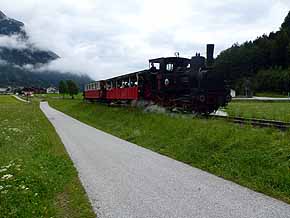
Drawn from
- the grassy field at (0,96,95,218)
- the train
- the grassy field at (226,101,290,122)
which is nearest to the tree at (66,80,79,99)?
the train

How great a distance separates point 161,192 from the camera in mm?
8672

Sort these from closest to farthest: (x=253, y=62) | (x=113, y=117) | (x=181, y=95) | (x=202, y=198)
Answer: (x=202, y=198) → (x=181, y=95) → (x=113, y=117) → (x=253, y=62)

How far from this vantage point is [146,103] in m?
30.7

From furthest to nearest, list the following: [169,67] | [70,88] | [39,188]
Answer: [70,88], [169,67], [39,188]

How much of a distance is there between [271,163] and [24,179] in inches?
247

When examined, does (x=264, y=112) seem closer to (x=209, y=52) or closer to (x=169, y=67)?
(x=209, y=52)

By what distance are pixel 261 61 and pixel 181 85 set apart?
77.2 m

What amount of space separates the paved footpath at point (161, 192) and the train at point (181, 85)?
12548 mm

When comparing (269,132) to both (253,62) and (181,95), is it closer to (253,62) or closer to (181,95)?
(181,95)

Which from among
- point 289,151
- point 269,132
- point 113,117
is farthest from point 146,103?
point 289,151

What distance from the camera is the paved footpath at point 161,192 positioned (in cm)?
724

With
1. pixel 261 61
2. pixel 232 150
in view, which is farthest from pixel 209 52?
pixel 261 61

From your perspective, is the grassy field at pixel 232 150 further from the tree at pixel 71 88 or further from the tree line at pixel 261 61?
the tree at pixel 71 88

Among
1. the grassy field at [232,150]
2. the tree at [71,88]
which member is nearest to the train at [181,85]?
the grassy field at [232,150]
